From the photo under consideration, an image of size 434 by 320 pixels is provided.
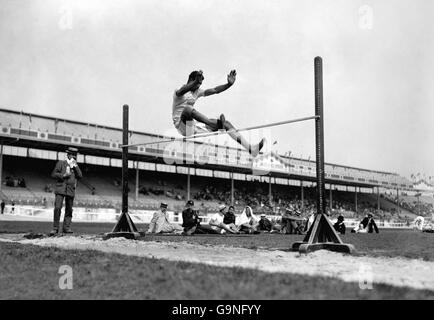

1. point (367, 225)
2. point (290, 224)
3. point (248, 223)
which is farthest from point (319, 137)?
point (367, 225)

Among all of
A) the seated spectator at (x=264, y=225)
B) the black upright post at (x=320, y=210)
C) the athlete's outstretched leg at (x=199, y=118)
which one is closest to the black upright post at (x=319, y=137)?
the black upright post at (x=320, y=210)

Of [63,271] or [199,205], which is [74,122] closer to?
[199,205]

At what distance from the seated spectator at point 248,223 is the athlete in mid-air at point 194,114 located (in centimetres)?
821

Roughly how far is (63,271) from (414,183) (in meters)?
70.7

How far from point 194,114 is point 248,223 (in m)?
9.15

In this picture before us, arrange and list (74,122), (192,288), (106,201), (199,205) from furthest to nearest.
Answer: (199,205) → (74,122) → (106,201) → (192,288)

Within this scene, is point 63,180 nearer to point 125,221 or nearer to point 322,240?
point 125,221

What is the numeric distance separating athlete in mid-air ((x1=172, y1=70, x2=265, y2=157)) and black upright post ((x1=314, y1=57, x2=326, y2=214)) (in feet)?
4.92

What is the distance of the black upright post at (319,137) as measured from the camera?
24.2 feet

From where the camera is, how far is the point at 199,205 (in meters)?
41.4

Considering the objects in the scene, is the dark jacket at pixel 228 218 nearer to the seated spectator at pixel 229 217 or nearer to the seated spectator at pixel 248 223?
the seated spectator at pixel 229 217

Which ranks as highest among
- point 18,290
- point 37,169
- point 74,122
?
point 74,122
